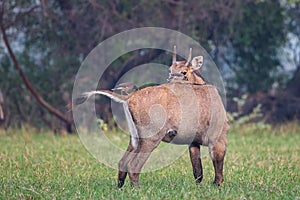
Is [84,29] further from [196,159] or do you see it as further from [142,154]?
[142,154]

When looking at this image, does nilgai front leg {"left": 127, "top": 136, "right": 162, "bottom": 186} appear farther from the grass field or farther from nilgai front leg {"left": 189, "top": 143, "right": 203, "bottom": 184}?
nilgai front leg {"left": 189, "top": 143, "right": 203, "bottom": 184}

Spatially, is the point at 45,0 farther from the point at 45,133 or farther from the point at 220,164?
the point at 220,164

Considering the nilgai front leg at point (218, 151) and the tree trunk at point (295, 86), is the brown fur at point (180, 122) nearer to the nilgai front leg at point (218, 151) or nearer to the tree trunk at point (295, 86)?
the nilgai front leg at point (218, 151)

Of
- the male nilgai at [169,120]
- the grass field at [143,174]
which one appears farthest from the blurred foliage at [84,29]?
the male nilgai at [169,120]

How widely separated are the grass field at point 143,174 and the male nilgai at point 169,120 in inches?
Answer: 12.3

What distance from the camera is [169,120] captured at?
22.2 ft

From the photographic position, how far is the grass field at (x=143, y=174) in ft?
21.1

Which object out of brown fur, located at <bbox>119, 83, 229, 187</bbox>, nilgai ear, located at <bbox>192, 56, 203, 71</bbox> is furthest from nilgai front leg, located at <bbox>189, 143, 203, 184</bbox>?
nilgai ear, located at <bbox>192, 56, 203, 71</bbox>

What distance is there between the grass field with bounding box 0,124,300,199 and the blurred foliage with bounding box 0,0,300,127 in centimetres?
286

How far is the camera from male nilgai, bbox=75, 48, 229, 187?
6707 millimetres

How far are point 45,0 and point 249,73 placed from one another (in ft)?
22.2

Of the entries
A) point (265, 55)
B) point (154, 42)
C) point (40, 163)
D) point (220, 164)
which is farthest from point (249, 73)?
point (220, 164)

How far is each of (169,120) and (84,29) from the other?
855 cm

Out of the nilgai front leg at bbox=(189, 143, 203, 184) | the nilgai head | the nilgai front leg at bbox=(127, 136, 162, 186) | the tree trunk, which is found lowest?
the tree trunk
